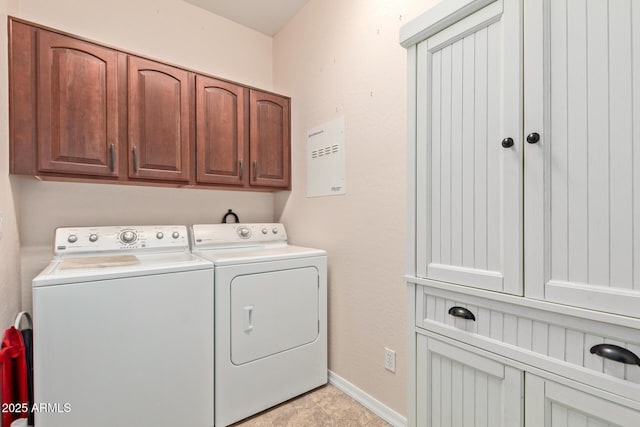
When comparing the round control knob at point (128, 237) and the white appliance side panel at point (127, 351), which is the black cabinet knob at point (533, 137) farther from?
the round control knob at point (128, 237)

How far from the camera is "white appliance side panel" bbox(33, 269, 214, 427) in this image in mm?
1232

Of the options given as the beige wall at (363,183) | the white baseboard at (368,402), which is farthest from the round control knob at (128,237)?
the white baseboard at (368,402)

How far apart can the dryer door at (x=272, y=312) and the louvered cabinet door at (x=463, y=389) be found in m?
0.92

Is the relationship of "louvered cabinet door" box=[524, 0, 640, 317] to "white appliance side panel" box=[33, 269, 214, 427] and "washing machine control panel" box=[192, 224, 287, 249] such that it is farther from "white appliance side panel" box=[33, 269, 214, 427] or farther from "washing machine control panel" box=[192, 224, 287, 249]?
"washing machine control panel" box=[192, 224, 287, 249]

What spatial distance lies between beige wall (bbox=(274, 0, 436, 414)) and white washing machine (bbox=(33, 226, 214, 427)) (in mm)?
859

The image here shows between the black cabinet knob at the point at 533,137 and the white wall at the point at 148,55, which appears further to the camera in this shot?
the white wall at the point at 148,55

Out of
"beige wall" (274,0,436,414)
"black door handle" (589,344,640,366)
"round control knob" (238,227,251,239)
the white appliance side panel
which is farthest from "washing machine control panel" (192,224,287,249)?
"black door handle" (589,344,640,366)

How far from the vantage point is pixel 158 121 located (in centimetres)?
186

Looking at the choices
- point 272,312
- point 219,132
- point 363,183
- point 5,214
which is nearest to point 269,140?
point 219,132

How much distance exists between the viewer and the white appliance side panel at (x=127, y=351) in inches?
48.5

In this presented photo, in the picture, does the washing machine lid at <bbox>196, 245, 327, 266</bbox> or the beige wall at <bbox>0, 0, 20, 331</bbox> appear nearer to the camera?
the beige wall at <bbox>0, 0, 20, 331</bbox>

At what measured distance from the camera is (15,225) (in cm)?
158

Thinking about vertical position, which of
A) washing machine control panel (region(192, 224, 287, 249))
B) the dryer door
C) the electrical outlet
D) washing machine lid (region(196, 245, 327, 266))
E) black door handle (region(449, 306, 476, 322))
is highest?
washing machine control panel (region(192, 224, 287, 249))

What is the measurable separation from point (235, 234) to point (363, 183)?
3.45 feet
